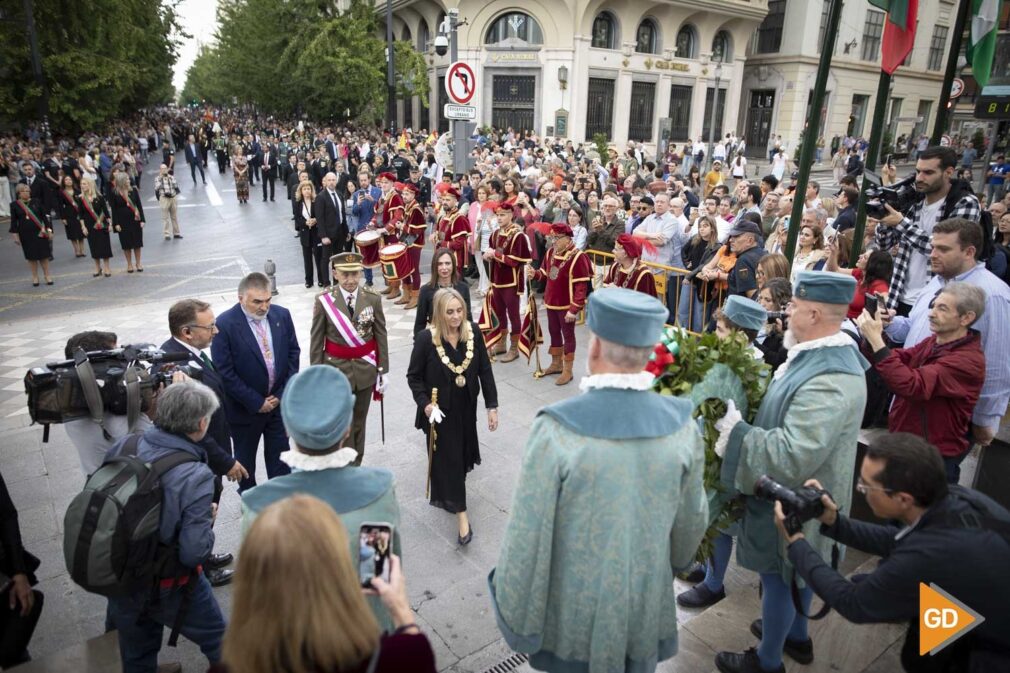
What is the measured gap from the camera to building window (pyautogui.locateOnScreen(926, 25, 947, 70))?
4254 cm

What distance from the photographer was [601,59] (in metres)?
33.0

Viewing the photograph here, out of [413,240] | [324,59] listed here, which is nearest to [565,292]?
[413,240]

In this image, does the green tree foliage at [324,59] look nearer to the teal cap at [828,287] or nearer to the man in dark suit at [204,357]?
the man in dark suit at [204,357]

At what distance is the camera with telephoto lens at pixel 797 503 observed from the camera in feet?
8.70

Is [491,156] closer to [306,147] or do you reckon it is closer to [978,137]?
[306,147]

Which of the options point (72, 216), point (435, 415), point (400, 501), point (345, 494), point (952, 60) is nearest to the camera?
point (345, 494)

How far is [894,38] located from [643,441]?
17.5 ft

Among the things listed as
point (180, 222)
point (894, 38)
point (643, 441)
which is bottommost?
point (180, 222)

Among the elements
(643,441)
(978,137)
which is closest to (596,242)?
(643,441)

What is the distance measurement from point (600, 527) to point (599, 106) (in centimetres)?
3463

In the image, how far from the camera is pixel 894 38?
5.60 metres

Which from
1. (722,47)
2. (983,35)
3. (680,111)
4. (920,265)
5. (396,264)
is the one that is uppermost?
(722,47)

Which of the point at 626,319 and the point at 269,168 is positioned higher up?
the point at 626,319

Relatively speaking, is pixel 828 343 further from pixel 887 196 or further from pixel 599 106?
pixel 599 106
